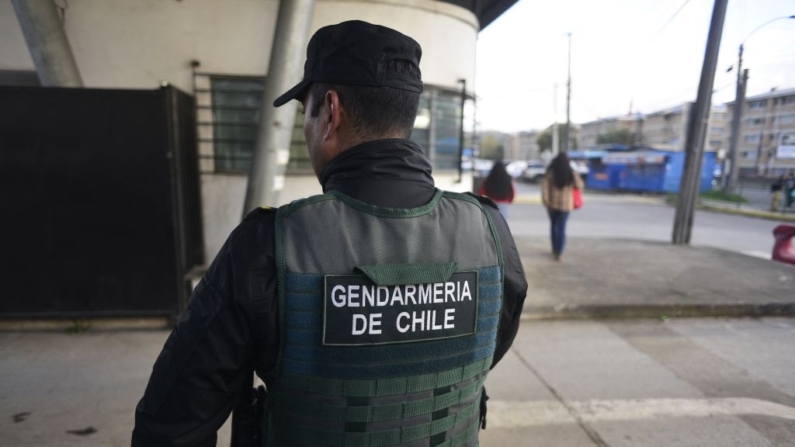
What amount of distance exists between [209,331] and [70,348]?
3749mm

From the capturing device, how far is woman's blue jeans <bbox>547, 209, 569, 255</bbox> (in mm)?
6797

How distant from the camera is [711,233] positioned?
1135 centimetres

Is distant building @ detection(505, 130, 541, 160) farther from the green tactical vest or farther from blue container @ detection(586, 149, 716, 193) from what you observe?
the green tactical vest

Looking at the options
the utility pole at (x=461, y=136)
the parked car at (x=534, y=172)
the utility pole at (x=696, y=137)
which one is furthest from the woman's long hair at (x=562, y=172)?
the parked car at (x=534, y=172)

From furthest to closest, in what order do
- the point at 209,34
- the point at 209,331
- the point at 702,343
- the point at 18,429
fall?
1. the point at 209,34
2. the point at 702,343
3. the point at 18,429
4. the point at 209,331

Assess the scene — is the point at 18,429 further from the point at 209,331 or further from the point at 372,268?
the point at 372,268

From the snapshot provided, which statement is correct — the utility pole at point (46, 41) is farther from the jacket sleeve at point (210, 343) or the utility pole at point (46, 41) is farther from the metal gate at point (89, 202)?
the jacket sleeve at point (210, 343)

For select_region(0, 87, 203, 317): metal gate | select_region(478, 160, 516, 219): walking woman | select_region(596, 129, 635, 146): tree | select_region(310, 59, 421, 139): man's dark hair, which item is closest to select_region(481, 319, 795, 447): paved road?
select_region(310, 59, 421, 139): man's dark hair

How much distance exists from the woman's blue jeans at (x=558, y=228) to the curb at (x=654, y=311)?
6.53 feet

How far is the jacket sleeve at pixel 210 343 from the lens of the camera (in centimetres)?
98

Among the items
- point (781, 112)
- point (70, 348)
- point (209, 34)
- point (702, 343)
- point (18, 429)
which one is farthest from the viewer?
point (781, 112)

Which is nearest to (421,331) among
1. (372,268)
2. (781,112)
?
(372,268)

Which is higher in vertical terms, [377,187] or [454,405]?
[377,187]

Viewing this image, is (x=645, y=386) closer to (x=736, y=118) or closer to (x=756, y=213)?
(x=756, y=213)
